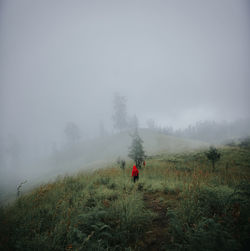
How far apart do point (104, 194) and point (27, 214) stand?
2.25 metres

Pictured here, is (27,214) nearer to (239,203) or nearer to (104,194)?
(104,194)

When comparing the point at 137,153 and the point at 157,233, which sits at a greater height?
the point at 157,233

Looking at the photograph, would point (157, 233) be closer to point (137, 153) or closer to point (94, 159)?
point (137, 153)

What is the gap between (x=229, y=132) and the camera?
344ft

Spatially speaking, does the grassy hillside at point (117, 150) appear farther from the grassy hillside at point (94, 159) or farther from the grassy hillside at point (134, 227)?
the grassy hillside at point (134, 227)

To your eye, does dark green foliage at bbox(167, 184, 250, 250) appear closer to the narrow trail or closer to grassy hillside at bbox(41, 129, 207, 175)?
the narrow trail

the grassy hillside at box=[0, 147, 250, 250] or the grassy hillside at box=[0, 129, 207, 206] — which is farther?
the grassy hillside at box=[0, 129, 207, 206]

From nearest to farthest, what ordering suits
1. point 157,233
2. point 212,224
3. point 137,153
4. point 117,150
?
point 212,224 → point 157,233 → point 137,153 → point 117,150

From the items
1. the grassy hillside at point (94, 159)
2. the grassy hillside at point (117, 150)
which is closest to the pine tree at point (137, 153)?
the grassy hillside at point (94, 159)

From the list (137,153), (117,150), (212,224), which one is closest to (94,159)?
(117,150)

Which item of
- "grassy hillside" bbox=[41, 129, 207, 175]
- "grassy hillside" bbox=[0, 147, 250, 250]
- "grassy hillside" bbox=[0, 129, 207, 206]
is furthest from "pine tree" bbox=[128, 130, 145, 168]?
"grassy hillside" bbox=[41, 129, 207, 175]

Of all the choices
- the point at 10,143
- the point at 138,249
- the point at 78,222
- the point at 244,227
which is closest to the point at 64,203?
the point at 78,222

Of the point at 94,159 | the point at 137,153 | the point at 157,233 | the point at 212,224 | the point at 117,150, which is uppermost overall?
the point at 212,224

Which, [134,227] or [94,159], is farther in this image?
[94,159]
